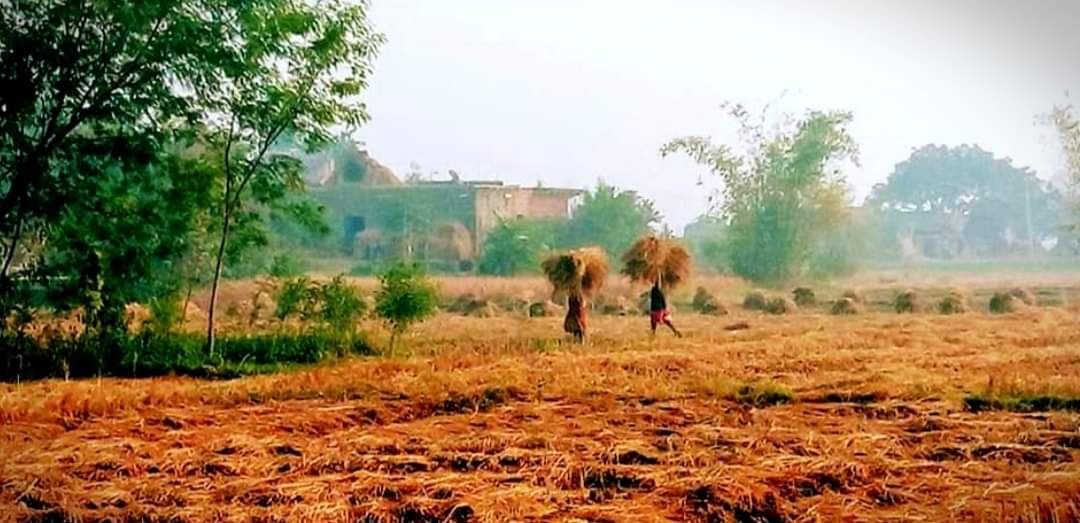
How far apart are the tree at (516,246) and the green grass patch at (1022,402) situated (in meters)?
3.34

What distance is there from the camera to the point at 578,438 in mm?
3684

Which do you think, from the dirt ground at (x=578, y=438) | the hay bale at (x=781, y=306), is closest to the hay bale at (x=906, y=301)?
the hay bale at (x=781, y=306)

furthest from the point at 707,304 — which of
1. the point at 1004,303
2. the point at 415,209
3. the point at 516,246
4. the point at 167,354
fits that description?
the point at 167,354

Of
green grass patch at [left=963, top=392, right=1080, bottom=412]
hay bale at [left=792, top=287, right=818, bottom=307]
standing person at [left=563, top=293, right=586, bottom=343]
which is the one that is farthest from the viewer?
hay bale at [left=792, top=287, right=818, bottom=307]

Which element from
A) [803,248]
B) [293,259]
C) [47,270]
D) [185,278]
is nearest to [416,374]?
[293,259]

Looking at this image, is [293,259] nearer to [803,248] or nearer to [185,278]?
[185,278]

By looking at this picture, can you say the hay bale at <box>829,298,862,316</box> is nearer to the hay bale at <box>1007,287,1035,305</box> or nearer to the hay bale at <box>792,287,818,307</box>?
the hay bale at <box>792,287,818,307</box>

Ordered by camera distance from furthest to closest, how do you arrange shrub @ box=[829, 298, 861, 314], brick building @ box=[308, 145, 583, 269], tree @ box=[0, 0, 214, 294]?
shrub @ box=[829, 298, 861, 314]
brick building @ box=[308, 145, 583, 269]
tree @ box=[0, 0, 214, 294]

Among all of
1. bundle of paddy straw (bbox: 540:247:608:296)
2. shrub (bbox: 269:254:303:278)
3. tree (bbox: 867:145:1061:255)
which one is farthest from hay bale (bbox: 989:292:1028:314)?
shrub (bbox: 269:254:303:278)

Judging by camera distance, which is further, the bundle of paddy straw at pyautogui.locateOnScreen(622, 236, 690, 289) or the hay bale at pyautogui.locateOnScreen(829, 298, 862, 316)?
the hay bale at pyautogui.locateOnScreen(829, 298, 862, 316)

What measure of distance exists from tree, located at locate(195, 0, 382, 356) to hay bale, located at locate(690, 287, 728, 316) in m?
3.23

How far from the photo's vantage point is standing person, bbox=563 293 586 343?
22.6ft

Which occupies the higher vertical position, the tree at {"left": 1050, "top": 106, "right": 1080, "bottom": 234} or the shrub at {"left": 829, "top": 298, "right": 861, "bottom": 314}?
the tree at {"left": 1050, "top": 106, "right": 1080, "bottom": 234}

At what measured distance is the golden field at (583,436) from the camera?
114 inches
